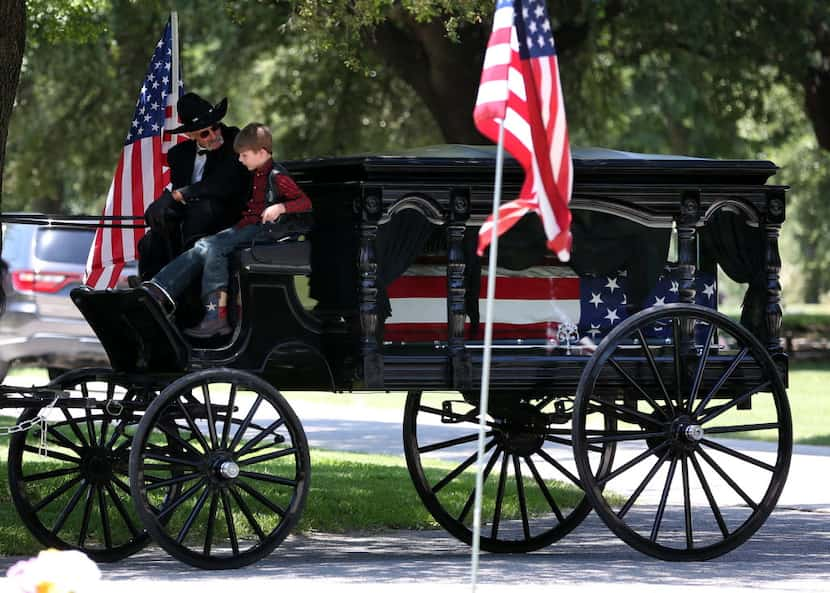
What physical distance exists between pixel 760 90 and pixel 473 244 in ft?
55.4

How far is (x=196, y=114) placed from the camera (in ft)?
31.4

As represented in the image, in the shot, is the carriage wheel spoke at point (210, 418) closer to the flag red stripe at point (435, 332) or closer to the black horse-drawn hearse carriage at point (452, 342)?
the black horse-drawn hearse carriage at point (452, 342)

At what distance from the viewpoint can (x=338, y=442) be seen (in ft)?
57.6

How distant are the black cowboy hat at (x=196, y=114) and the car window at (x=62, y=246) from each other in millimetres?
11446

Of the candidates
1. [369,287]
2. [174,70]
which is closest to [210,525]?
[369,287]

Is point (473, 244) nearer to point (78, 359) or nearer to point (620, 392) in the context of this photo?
point (620, 392)

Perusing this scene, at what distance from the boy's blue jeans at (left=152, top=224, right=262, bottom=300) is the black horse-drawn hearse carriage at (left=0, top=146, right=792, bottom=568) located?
9cm

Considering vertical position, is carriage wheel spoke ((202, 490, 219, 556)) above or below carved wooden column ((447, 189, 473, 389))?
below

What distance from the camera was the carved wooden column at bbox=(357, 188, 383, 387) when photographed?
358 inches

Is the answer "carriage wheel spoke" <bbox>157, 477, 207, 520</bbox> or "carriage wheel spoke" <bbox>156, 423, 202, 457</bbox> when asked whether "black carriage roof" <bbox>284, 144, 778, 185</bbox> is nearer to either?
"carriage wheel spoke" <bbox>156, 423, 202, 457</bbox>

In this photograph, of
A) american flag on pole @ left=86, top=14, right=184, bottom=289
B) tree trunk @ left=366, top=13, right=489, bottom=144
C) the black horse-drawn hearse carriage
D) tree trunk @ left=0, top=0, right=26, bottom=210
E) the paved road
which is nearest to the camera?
the paved road

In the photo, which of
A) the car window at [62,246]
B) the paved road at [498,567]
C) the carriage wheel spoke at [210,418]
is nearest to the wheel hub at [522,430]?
the paved road at [498,567]

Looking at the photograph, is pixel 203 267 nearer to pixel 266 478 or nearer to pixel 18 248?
pixel 266 478

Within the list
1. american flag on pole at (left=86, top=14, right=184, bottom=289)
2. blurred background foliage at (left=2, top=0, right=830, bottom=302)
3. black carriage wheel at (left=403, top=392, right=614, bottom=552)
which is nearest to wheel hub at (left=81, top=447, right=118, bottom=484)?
american flag on pole at (left=86, top=14, right=184, bottom=289)
